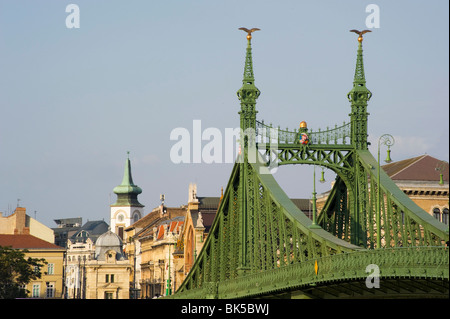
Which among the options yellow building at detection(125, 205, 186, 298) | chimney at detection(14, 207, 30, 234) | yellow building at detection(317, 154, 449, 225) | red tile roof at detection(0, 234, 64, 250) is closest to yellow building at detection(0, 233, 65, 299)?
red tile roof at detection(0, 234, 64, 250)

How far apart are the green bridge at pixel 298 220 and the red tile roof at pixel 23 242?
97.7m

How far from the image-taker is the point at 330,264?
177 feet

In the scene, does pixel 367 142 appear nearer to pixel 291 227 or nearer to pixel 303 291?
pixel 291 227

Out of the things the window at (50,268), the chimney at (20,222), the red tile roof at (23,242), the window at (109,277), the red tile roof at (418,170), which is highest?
the red tile roof at (418,170)

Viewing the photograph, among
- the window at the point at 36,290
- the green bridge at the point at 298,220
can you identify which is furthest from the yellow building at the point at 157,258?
the green bridge at the point at 298,220

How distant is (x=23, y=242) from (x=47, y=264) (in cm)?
488

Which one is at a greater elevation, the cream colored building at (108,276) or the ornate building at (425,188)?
the ornate building at (425,188)

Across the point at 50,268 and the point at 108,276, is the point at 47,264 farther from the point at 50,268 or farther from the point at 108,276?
the point at 108,276

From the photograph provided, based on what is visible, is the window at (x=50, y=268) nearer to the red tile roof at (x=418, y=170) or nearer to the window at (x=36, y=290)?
the window at (x=36, y=290)

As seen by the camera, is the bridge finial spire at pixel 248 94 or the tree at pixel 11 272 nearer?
the bridge finial spire at pixel 248 94

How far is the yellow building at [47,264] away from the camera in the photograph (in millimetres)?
175250

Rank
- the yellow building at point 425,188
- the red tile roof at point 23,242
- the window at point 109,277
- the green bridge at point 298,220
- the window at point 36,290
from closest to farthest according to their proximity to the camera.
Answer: the green bridge at point 298,220 → the yellow building at point 425,188 → the window at point 36,290 → the red tile roof at point 23,242 → the window at point 109,277

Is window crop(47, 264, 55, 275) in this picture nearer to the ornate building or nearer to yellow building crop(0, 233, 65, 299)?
yellow building crop(0, 233, 65, 299)
